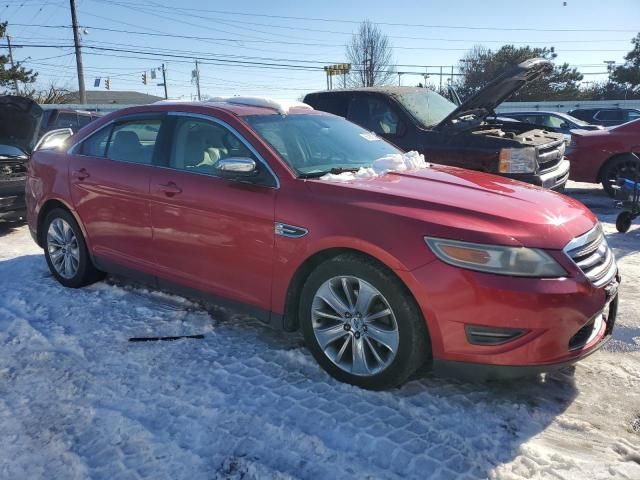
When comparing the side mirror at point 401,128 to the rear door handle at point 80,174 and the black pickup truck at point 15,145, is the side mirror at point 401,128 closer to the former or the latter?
the rear door handle at point 80,174

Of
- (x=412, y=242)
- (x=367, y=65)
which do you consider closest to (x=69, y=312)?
(x=412, y=242)

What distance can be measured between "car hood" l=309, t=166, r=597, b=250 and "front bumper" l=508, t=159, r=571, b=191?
276 centimetres

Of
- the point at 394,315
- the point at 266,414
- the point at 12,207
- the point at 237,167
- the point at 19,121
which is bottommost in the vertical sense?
the point at 266,414

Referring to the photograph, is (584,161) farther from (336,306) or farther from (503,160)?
(336,306)

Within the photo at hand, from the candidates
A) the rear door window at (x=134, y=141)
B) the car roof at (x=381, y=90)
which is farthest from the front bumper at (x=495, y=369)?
the car roof at (x=381, y=90)

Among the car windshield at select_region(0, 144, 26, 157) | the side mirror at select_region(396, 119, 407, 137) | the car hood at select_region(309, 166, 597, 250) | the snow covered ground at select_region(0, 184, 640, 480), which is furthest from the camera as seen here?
the car windshield at select_region(0, 144, 26, 157)

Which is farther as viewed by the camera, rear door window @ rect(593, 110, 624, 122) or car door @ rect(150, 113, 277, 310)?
rear door window @ rect(593, 110, 624, 122)

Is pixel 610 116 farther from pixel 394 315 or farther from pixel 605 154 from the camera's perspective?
pixel 394 315

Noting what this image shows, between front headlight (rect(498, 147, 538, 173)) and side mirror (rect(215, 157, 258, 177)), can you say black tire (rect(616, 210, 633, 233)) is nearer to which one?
front headlight (rect(498, 147, 538, 173))

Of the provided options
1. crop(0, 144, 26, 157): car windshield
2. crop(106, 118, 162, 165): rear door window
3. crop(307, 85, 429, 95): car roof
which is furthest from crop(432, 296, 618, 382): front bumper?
crop(0, 144, 26, 157): car windshield

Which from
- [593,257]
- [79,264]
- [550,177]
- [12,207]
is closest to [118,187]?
[79,264]

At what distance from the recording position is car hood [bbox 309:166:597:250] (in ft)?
8.93

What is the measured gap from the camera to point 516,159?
6.14 metres

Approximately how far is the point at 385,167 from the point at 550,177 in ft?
11.5
